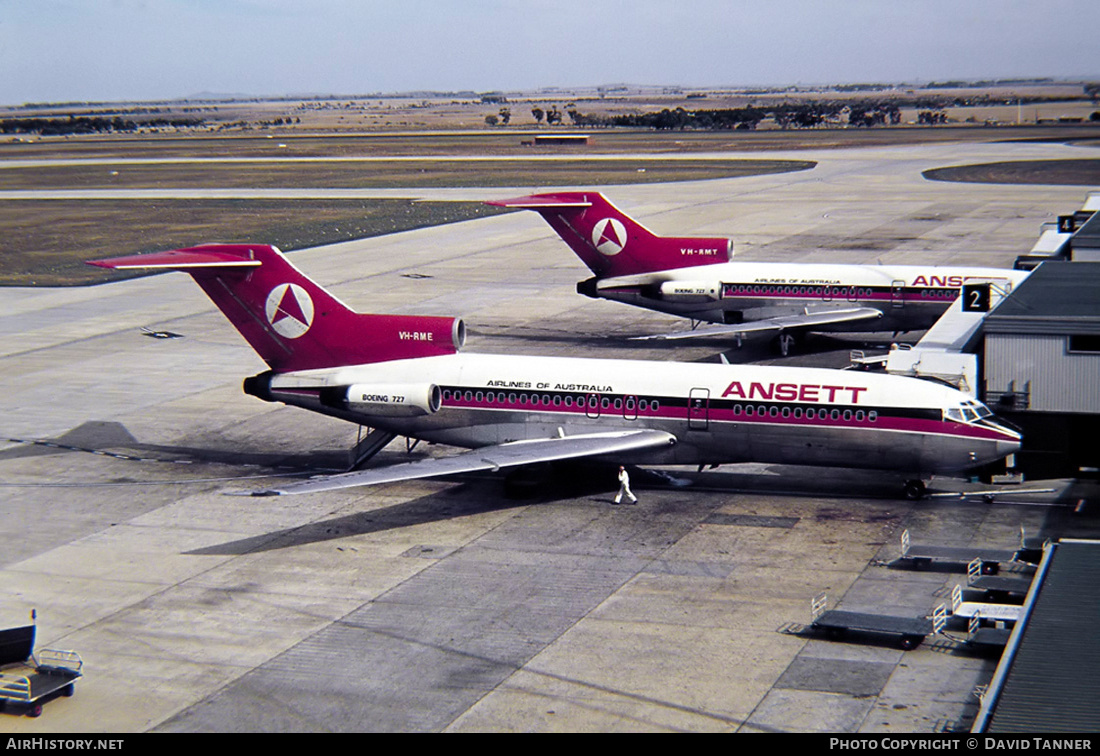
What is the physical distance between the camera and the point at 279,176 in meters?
118

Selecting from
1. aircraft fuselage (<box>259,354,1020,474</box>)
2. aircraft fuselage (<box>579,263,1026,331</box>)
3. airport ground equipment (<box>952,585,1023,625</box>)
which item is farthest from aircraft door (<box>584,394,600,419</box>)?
aircraft fuselage (<box>579,263,1026,331</box>)

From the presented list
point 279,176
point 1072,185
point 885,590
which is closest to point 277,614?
point 885,590

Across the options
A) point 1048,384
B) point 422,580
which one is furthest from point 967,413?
point 422,580

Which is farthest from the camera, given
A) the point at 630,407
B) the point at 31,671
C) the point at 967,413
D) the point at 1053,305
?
the point at 1053,305

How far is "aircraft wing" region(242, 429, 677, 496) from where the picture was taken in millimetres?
25969

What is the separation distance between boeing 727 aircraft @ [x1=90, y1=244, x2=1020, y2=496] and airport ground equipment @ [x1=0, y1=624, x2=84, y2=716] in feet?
22.1

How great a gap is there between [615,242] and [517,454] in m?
17.6

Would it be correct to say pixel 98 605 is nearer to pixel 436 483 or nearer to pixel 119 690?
pixel 119 690

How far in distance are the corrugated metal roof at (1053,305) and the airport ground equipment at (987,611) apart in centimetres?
825

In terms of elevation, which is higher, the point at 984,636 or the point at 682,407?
the point at 682,407

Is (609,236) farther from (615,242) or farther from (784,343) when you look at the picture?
(784,343)

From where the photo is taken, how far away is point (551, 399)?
28625mm
